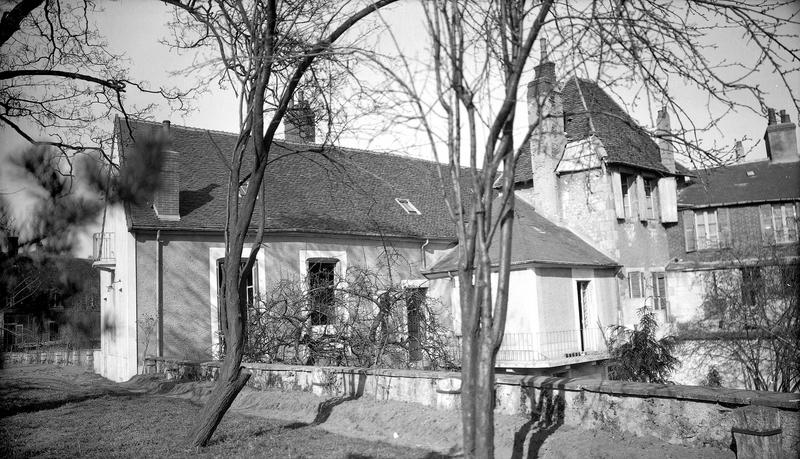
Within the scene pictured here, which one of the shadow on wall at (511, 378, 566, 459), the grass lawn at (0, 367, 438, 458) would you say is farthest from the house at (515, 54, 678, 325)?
the grass lawn at (0, 367, 438, 458)

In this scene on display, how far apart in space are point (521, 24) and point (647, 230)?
2140cm

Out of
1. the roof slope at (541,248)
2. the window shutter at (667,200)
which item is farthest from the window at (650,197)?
the roof slope at (541,248)

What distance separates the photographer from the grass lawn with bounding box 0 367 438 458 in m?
7.23

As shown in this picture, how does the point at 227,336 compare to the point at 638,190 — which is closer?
the point at 227,336

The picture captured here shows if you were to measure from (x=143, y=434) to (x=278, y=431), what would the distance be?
1.77 metres

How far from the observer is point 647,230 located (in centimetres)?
2405

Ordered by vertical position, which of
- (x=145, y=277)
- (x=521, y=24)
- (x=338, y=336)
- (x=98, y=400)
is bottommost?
(x=98, y=400)

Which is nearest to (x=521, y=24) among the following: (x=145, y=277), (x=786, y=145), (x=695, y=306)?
(x=145, y=277)

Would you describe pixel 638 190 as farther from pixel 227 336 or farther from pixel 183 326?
pixel 227 336

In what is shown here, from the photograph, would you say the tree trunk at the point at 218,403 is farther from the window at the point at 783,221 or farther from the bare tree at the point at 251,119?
the window at the point at 783,221

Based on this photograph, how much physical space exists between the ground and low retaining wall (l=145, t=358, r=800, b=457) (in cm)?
14

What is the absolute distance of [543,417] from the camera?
291 inches

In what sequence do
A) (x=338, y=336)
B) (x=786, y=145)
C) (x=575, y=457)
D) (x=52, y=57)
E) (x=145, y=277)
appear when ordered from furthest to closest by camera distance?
(x=786, y=145) < (x=145, y=277) < (x=338, y=336) < (x=52, y=57) < (x=575, y=457)

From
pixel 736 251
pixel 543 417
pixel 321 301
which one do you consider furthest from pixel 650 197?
pixel 543 417
